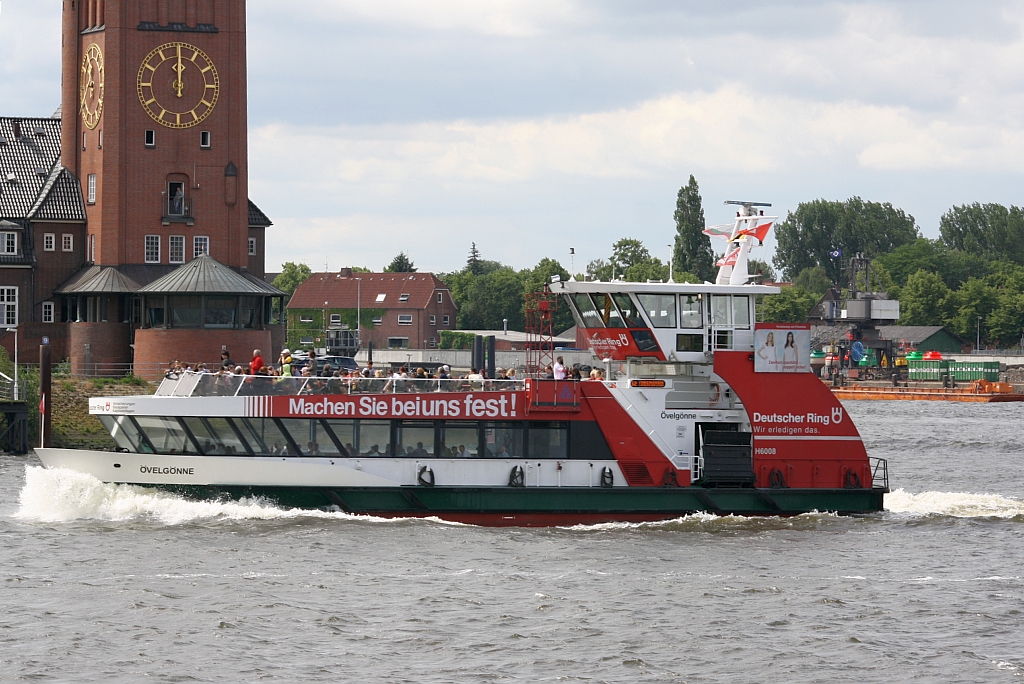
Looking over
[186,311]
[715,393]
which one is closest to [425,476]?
[715,393]

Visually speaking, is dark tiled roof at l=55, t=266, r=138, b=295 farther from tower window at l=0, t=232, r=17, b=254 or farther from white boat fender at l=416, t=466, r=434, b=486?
white boat fender at l=416, t=466, r=434, b=486

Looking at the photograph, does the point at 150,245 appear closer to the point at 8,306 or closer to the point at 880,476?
the point at 8,306

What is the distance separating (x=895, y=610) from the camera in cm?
2303

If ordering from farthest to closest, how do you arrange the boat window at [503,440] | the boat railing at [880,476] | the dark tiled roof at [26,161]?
the dark tiled roof at [26,161], the boat railing at [880,476], the boat window at [503,440]

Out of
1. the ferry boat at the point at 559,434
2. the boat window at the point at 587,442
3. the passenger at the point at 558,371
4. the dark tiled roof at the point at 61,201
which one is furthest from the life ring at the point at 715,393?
the dark tiled roof at the point at 61,201

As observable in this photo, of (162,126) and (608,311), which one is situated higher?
(162,126)

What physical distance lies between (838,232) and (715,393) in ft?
494

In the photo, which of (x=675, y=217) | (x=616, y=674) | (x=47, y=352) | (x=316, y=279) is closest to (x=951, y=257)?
(x=675, y=217)

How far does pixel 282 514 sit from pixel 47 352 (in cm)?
1653

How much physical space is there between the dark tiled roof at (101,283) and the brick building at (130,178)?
80 mm

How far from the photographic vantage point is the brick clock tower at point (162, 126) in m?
60.4

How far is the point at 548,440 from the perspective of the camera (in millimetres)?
28828

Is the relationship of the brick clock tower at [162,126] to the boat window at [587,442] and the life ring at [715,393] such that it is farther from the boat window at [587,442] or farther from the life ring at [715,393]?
the life ring at [715,393]

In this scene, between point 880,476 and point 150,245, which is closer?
point 880,476
